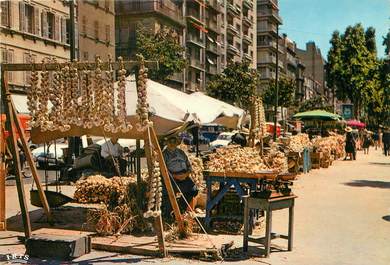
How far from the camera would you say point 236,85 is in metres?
47.9

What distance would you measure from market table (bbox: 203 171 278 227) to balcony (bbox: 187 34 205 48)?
49932mm

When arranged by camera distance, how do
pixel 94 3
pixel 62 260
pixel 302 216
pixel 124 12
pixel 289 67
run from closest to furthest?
pixel 62 260
pixel 302 216
pixel 94 3
pixel 124 12
pixel 289 67

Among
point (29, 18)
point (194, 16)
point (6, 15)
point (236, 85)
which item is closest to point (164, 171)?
point (6, 15)

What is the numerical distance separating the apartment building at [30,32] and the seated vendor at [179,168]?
22188mm

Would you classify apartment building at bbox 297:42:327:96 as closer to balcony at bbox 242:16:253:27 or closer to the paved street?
balcony at bbox 242:16:253:27

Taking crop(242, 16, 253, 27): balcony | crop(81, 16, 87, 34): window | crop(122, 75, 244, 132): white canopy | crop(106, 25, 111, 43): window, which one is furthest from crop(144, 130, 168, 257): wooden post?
crop(242, 16, 253, 27): balcony

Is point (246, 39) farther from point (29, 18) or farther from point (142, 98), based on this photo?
point (142, 98)

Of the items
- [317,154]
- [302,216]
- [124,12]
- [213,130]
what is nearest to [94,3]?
[124,12]

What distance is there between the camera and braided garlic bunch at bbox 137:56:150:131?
7348 millimetres

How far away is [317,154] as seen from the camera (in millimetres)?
21906

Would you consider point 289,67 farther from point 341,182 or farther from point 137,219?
point 137,219

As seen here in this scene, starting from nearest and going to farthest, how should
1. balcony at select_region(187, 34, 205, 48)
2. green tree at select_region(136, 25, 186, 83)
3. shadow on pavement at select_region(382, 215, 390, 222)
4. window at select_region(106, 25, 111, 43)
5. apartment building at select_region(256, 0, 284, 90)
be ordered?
shadow on pavement at select_region(382, 215, 390, 222) → green tree at select_region(136, 25, 186, 83) → window at select_region(106, 25, 111, 43) → balcony at select_region(187, 34, 205, 48) → apartment building at select_region(256, 0, 284, 90)

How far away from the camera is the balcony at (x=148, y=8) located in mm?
49281

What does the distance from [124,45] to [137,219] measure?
44.6m
